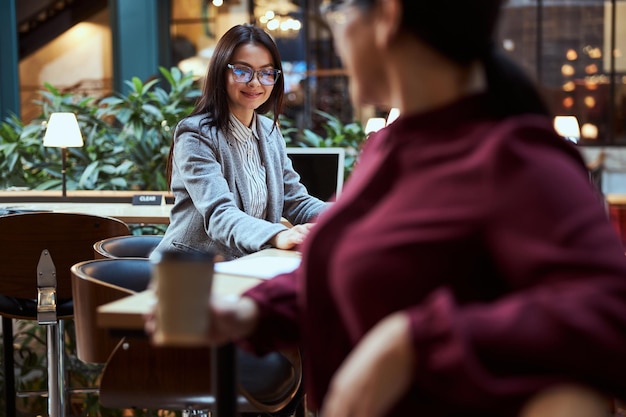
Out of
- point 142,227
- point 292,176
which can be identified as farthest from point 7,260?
point 142,227

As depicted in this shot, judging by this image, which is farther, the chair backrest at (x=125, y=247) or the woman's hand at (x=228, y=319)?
the chair backrest at (x=125, y=247)

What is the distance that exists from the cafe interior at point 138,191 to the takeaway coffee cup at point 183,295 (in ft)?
0.97

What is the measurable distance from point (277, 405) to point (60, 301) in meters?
1.11

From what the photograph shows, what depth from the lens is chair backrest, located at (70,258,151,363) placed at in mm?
2244

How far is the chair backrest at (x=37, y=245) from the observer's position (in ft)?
9.71

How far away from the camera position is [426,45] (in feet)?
3.55

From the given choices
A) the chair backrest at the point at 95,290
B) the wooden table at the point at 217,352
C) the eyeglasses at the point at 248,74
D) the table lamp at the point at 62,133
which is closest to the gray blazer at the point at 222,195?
the eyeglasses at the point at 248,74

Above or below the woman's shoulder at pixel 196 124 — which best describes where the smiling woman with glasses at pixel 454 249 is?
below

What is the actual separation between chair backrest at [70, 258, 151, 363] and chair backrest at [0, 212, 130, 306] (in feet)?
2.08

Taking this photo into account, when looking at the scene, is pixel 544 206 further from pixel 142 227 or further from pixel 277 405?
pixel 142 227

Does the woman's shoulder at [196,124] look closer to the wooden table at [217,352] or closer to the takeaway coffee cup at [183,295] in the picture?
the wooden table at [217,352]

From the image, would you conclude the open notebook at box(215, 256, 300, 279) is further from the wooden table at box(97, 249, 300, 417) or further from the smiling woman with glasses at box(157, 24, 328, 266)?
the smiling woman with glasses at box(157, 24, 328, 266)

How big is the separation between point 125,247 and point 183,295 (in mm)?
1913

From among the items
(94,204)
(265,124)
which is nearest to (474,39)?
(265,124)
